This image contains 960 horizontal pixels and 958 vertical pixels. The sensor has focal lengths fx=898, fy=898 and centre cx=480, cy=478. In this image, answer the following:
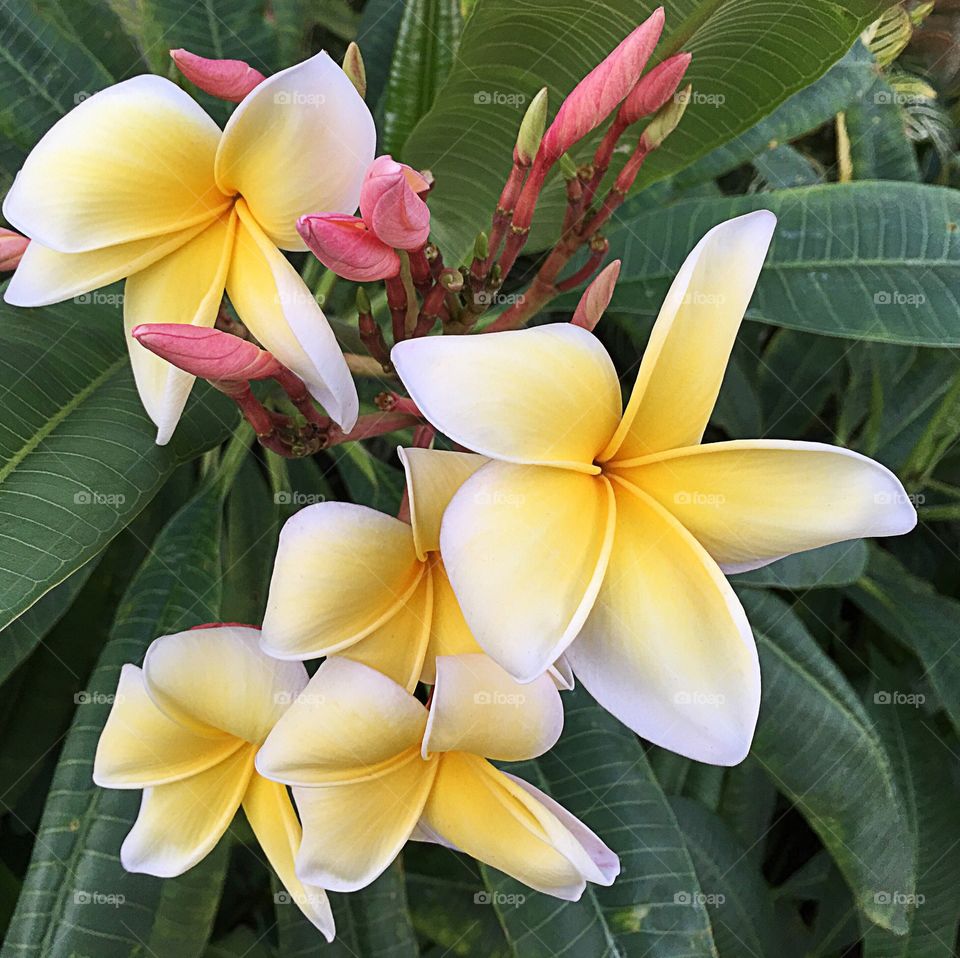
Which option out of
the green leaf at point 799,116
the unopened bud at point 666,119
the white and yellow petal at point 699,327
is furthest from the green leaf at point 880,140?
the white and yellow petal at point 699,327

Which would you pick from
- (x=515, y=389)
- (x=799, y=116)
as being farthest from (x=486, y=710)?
(x=799, y=116)

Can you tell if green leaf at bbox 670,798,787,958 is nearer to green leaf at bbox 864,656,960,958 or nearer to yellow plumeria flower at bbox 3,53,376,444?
green leaf at bbox 864,656,960,958

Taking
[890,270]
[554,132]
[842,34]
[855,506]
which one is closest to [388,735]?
[855,506]

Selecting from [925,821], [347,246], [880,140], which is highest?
[347,246]

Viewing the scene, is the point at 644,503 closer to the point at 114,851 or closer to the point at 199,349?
the point at 199,349

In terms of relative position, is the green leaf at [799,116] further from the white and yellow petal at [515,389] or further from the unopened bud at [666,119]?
the white and yellow petal at [515,389]

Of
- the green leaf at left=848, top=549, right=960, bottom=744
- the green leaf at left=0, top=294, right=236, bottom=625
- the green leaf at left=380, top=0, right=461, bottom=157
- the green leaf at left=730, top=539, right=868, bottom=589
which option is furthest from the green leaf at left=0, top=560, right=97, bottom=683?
the green leaf at left=848, top=549, right=960, bottom=744

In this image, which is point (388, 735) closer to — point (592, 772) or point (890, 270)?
point (592, 772)
